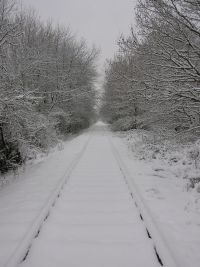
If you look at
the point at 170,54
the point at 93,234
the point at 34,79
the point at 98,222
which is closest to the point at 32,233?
the point at 93,234

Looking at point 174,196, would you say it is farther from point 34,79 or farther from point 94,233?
point 34,79

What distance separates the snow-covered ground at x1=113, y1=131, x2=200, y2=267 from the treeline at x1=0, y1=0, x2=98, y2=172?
501 cm

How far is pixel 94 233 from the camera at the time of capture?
4875mm

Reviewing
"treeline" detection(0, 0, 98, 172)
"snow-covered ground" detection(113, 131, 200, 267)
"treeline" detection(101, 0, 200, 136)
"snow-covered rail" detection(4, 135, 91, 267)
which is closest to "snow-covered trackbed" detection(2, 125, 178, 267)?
"snow-covered rail" detection(4, 135, 91, 267)

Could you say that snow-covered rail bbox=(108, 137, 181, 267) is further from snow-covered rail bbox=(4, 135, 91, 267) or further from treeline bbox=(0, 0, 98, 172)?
treeline bbox=(0, 0, 98, 172)

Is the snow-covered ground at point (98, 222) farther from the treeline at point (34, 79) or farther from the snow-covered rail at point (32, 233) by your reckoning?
the treeline at point (34, 79)

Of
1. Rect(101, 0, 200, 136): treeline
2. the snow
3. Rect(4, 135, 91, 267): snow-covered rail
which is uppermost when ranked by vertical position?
Rect(101, 0, 200, 136): treeline

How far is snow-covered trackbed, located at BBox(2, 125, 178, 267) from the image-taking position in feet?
13.1

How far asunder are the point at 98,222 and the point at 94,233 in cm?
52

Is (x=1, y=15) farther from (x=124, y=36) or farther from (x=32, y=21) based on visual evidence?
(x=32, y=21)

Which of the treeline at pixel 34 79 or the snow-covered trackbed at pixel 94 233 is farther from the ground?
the treeline at pixel 34 79

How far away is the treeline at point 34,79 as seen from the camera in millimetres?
10859

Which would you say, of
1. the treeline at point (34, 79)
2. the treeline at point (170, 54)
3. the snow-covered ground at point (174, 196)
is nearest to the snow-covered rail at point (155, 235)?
the snow-covered ground at point (174, 196)

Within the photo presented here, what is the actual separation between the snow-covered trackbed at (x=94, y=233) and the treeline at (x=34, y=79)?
15.5ft
